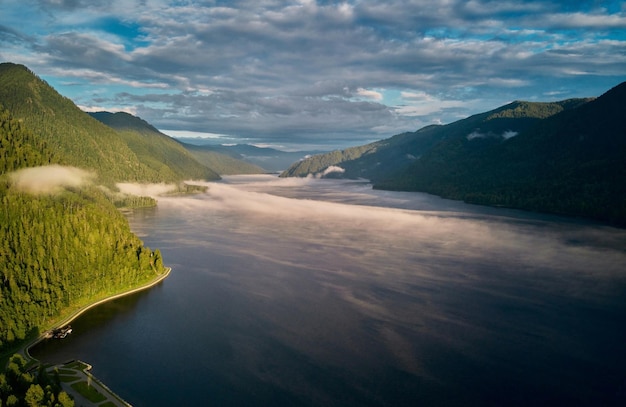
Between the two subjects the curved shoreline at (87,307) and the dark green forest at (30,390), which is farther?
the curved shoreline at (87,307)

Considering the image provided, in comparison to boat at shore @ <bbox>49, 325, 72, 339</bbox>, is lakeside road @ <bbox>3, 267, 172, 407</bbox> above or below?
below

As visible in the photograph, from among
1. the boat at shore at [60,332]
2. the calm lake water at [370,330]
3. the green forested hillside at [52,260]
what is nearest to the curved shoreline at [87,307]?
the boat at shore at [60,332]

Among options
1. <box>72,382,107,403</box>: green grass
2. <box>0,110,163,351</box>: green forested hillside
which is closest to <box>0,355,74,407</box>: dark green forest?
<box>72,382,107,403</box>: green grass

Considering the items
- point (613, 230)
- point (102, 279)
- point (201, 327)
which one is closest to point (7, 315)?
point (102, 279)

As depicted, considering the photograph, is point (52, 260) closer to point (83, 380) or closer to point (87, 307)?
point (87, 307)

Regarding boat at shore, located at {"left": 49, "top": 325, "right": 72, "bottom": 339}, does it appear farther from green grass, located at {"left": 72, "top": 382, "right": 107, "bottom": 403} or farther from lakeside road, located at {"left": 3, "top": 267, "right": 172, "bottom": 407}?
green grass, located at {"left": 72, "top": 382, "right": 107, "bottom": 403}

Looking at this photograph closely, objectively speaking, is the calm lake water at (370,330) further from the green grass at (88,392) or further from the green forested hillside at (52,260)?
the green forested hillside at (52,260)
